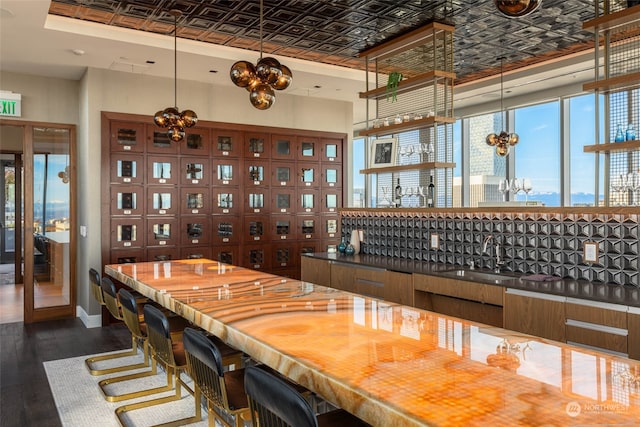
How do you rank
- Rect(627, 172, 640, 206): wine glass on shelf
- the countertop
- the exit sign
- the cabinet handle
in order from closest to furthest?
1. the countertop
2. Rect(627, 172, 640, 206): wine glass on shelf
3. the cabinet handle
4. the exit sign

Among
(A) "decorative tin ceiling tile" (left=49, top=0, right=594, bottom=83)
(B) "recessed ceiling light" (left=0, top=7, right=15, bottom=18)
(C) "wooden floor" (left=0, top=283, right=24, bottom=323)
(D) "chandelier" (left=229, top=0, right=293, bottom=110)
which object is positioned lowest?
(C) "wooden floor" (left=0, top=283, right=24, bottom=323)

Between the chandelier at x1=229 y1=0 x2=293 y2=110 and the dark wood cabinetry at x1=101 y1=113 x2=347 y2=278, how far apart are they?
3.25 meters

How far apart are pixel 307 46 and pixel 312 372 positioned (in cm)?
522

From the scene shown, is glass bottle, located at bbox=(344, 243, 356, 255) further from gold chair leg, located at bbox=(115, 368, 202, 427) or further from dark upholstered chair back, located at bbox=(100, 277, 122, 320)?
dark upholstered chair back, located at bbox=(100, 277, 122, 320)

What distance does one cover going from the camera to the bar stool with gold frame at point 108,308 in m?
3.90

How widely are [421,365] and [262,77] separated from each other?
254cm

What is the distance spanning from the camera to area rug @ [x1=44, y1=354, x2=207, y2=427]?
345cm

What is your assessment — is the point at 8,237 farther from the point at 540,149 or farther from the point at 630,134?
the point at 630,134

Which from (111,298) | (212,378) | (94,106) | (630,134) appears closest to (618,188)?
(630,134)

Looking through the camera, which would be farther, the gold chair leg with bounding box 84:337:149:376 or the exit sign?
the exit sign

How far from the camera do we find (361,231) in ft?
19.1

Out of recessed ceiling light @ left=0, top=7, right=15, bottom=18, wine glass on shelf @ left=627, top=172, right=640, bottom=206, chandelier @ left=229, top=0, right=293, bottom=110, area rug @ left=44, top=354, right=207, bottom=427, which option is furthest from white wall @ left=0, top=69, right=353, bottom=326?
wine glass on shelf @ left=627, top=172, right=640, bottom=206

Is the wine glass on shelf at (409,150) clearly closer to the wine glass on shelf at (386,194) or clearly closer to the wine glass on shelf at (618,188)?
the wine glass on shelf at (386,194)

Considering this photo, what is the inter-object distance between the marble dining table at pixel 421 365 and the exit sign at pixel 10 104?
4.88 metres
